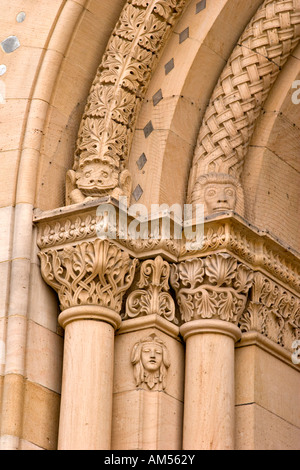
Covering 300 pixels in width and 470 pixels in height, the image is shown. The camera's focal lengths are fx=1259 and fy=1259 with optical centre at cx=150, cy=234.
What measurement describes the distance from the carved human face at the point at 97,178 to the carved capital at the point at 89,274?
1.18 feet

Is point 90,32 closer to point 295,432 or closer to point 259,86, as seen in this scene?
point 259,86

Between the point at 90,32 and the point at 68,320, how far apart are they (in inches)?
67.5

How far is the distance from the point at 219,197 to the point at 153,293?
660 millimetres

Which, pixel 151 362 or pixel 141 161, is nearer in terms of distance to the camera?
pixel 151 362

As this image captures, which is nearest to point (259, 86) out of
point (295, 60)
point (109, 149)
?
point (295, 60)

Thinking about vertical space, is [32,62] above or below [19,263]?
above

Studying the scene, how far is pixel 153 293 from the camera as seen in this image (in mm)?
6664

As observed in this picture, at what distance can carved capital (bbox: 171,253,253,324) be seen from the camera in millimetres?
6605

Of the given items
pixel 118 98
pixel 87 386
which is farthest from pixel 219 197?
pixel 87 386

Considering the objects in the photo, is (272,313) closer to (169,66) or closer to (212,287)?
(212,287)

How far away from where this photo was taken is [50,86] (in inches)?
274

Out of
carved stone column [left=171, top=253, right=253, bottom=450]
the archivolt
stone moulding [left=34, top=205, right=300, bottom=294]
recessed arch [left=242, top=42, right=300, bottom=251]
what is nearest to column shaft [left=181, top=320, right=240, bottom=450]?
carved stone column [left=171, top=253, right=253, bottom=450]

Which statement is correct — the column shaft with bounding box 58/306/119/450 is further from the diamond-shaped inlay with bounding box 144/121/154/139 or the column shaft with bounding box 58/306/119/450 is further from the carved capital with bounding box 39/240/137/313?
the diamond-shaped inlay with bounding box 144/121/154/139

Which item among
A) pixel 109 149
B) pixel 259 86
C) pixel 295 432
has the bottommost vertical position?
pixel 295 432
